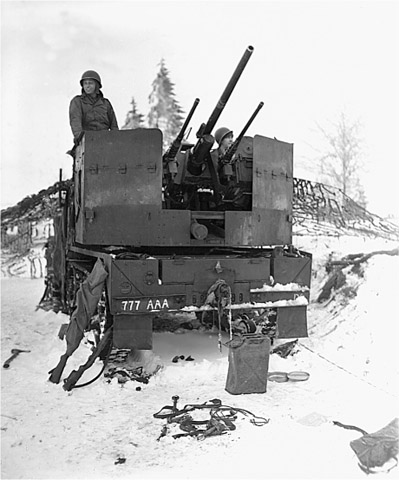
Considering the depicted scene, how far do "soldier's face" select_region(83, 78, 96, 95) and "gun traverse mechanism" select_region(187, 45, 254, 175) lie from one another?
1618 mm

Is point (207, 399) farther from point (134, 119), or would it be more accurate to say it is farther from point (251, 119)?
point (134, 119)

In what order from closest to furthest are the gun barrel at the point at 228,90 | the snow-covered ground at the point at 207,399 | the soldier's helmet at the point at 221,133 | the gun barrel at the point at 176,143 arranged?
the snow-covered ground at the point at 207,399 < the gun barrel at the point at 228,90 < the gun barrel at the point at 176,143 < the soldier's helmet at the point at 221,133

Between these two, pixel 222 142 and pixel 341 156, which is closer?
pixel 222 142

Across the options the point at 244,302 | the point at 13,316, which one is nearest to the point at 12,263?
the point at 13,316

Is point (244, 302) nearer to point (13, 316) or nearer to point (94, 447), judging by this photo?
Result: point (94, 447)

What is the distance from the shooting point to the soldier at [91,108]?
6988 millimetres

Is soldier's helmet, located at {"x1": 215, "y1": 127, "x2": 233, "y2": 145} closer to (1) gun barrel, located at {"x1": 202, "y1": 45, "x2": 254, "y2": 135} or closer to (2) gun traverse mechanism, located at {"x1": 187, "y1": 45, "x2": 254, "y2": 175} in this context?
(2) gun traverse mechanism, located at {"x1": 187, "y1": 45, "x2": 254, "y2": 175}

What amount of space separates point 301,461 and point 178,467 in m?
0.79

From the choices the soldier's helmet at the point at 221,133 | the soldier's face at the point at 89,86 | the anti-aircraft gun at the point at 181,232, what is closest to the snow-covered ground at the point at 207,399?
the anti-aircraft gun at the point at 181,232

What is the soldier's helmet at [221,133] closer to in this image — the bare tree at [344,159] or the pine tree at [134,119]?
the bare tree at [344,159]

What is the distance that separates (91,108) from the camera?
712 centimetres

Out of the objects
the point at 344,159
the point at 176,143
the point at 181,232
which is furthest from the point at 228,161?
the point at 344,159

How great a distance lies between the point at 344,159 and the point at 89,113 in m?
12.5

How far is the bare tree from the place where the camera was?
17.2 metres
